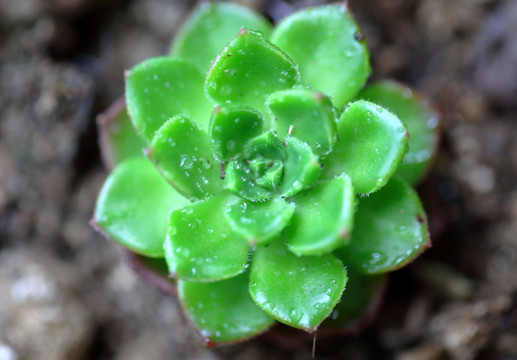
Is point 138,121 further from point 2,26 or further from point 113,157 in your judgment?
point 2,26

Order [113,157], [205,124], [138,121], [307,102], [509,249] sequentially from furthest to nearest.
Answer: [509,249] → [113,157] → [205,124] → [138,121] → [307,102]

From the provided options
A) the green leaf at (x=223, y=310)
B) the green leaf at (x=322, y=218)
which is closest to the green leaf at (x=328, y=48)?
the green leaf at (x=322, y=218)

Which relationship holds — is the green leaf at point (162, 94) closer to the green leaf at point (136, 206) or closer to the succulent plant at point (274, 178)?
the succulent plant at point (274, 178)

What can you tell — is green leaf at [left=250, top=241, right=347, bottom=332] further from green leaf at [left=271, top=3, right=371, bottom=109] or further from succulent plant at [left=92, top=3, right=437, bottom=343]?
green leaf at [left=271, top=3, right=371, bottom=109]

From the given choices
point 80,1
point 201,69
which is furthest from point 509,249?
point 80,1

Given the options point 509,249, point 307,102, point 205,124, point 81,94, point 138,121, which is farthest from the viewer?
point 81,94

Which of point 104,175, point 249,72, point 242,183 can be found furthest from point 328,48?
point 104,175

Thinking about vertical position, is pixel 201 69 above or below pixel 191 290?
Result: above
